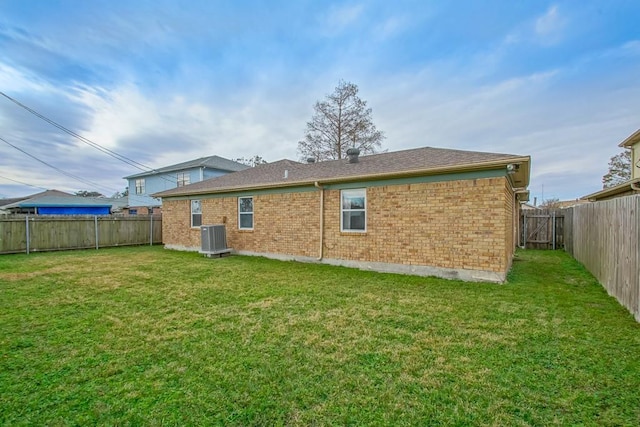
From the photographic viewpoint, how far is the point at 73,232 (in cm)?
1377

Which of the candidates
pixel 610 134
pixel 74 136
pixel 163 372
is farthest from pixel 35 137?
pixel 610 134

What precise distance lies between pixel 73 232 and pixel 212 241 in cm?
794

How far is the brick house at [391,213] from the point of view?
263 inches

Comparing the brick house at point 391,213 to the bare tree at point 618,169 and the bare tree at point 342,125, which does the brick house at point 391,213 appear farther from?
the bare tree at point 618,169

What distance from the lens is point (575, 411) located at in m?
2.25

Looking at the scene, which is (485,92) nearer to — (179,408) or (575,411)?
(575,411)

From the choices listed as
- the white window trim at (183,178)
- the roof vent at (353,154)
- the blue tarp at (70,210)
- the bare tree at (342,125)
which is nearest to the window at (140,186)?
the blue tarp at (70,210)

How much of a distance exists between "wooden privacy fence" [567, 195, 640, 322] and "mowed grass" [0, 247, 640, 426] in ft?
1.08

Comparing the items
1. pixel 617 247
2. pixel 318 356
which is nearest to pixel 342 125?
pixel 617 247

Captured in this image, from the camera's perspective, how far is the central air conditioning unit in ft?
36.0

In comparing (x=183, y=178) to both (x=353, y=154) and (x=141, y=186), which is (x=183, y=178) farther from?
(x=353, y=154)

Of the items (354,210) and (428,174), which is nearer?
(428,174)

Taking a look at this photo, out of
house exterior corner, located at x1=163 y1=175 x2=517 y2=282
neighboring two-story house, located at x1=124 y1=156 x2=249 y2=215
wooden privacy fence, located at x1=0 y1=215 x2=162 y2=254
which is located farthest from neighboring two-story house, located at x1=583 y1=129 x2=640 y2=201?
neighboring two-story house, located at x1=124 y1=156 x2=249 y2=215

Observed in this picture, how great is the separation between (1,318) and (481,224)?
879cm
